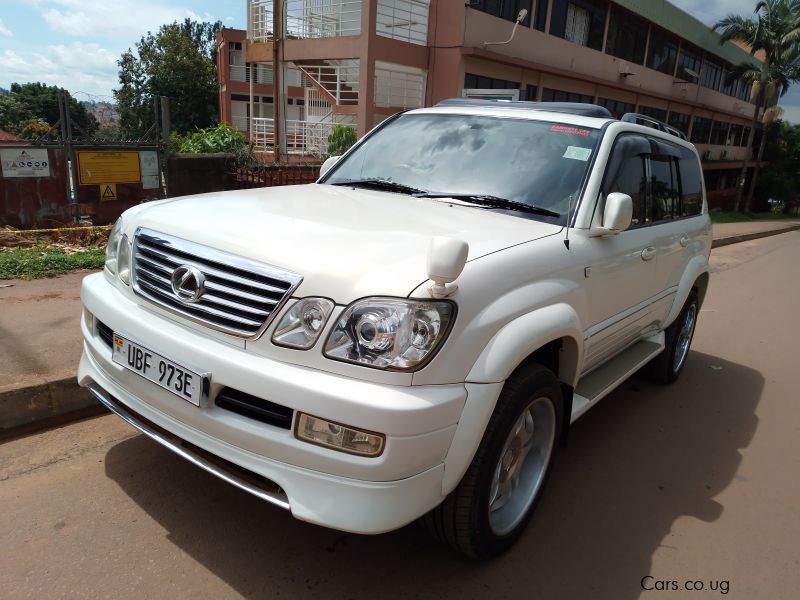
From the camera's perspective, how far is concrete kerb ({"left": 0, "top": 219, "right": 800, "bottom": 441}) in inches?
131

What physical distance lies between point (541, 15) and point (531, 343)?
2027cm

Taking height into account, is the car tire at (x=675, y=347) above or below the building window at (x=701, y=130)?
below

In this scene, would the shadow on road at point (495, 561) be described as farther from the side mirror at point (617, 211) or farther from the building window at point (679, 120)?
the building window at point (679, 120)

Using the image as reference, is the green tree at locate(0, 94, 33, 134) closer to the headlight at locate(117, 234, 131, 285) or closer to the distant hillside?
the distant hillside

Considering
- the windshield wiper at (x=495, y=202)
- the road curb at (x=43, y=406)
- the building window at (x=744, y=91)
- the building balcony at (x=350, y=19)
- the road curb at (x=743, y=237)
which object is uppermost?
the building window at (x=744, y=91)

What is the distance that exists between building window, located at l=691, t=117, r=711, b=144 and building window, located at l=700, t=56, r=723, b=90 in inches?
76.0

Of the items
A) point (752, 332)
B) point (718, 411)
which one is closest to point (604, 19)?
point (752, 332)

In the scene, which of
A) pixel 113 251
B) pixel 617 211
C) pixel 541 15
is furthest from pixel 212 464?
pixel 541 15

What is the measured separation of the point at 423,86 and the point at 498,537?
16.6 meters

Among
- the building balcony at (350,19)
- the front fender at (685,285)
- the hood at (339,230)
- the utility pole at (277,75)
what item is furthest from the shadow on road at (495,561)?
the building balcony at (350,19)

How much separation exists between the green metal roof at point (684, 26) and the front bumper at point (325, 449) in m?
25.2

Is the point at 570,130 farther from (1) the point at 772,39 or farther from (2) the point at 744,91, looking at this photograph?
(2) the point at 744,91

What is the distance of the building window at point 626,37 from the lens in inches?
948

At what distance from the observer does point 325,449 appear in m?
1.97
